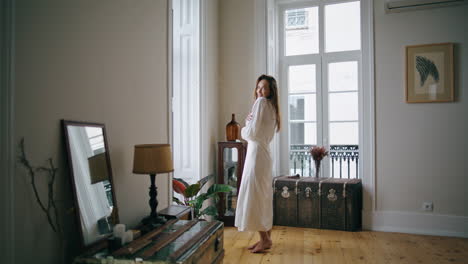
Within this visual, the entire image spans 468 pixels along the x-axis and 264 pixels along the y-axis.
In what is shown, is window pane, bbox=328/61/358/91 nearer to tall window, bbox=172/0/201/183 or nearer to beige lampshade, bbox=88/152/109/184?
tall window, bbox=172/0/201/183

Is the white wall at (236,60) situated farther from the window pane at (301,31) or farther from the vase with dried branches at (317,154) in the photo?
the vase with dried branches at (317,154)

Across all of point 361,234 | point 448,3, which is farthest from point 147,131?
point 448,3

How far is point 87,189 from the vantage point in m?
1.68

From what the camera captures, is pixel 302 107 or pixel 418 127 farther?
pixel 302 107

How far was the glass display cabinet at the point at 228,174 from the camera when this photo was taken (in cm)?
384

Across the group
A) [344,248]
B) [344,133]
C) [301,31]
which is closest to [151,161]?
[344,248]

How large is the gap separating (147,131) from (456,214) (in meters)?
3.53

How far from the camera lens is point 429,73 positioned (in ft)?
12.1

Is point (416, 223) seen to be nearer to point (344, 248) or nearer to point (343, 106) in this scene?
point (344, 248)

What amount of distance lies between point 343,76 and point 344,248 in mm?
2277

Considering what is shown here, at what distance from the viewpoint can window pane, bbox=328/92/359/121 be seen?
4230 millimetres

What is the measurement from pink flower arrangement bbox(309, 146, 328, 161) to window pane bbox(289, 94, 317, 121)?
1.79 feet

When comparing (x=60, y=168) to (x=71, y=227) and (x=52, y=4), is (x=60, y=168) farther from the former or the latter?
(x=52, y=4)

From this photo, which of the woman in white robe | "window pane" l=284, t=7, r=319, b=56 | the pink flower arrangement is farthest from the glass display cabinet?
"window pane" l=284, t=7, r=319, b=56
